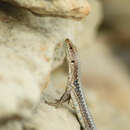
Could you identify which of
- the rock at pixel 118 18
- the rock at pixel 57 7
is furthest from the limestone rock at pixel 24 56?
the rock at pixel 118 18

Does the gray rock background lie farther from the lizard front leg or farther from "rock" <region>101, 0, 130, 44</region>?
"rock" <region>101, 0, 130, 44</region>

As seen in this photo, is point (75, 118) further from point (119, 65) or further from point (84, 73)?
point (119, 65)

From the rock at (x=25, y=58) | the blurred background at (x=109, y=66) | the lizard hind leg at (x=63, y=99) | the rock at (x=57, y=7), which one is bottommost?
the blurred background at (x=109, y=66)

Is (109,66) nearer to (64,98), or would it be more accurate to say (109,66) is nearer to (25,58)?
(64,98)

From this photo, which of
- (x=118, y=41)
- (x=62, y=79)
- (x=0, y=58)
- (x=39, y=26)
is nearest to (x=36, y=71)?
(x=0, y=58)

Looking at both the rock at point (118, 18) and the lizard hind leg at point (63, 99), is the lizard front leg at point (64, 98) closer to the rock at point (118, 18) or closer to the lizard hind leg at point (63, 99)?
the lizard hind leg at point (63, 99)

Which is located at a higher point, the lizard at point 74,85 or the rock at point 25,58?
the rock at point 25,58

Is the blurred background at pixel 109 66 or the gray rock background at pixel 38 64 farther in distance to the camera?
the blurred background at pixel 109 66

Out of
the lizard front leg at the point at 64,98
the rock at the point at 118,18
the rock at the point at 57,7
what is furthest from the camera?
the rock at the point at 118,18

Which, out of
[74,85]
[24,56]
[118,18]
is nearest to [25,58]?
[24,56]
